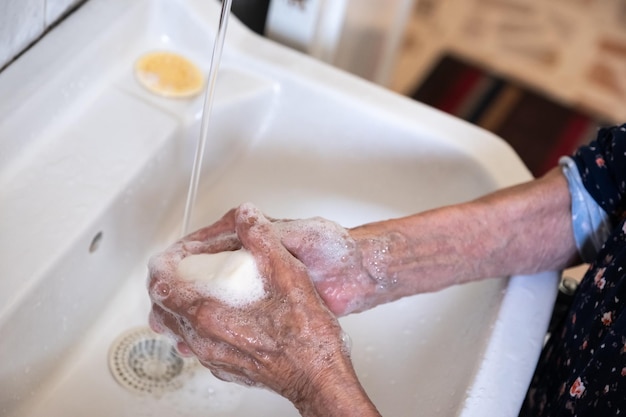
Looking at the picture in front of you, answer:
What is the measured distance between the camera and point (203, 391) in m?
0.94

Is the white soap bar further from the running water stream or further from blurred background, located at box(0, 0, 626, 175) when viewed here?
blurred background, located at box(0, 0, 626, 175)

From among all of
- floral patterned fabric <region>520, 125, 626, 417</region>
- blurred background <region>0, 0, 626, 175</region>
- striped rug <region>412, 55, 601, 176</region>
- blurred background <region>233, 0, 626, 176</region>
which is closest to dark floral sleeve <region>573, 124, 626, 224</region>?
floral patterned fabric <region>520, 125, 626, 417</region>

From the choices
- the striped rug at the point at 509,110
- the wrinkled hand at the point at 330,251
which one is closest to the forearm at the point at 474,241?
the wrinkled hand at the point at 330,251

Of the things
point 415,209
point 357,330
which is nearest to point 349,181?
point 415,209

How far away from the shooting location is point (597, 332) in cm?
89

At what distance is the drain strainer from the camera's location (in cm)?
94

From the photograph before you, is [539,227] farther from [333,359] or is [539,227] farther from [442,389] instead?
[333,359]

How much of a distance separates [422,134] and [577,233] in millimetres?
233

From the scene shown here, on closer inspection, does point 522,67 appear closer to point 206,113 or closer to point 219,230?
point 206,113

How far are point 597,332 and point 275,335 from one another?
1.15ft

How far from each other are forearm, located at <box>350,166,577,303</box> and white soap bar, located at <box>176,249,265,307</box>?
0.47 ft

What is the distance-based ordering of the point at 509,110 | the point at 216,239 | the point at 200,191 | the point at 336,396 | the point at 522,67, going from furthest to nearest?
the point at 522,67 → the point at 509,110 → the point at 200,191 → the point at 216,239 → the point at 336,396

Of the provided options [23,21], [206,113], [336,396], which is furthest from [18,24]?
[336,396]

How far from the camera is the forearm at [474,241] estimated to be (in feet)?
3.01
